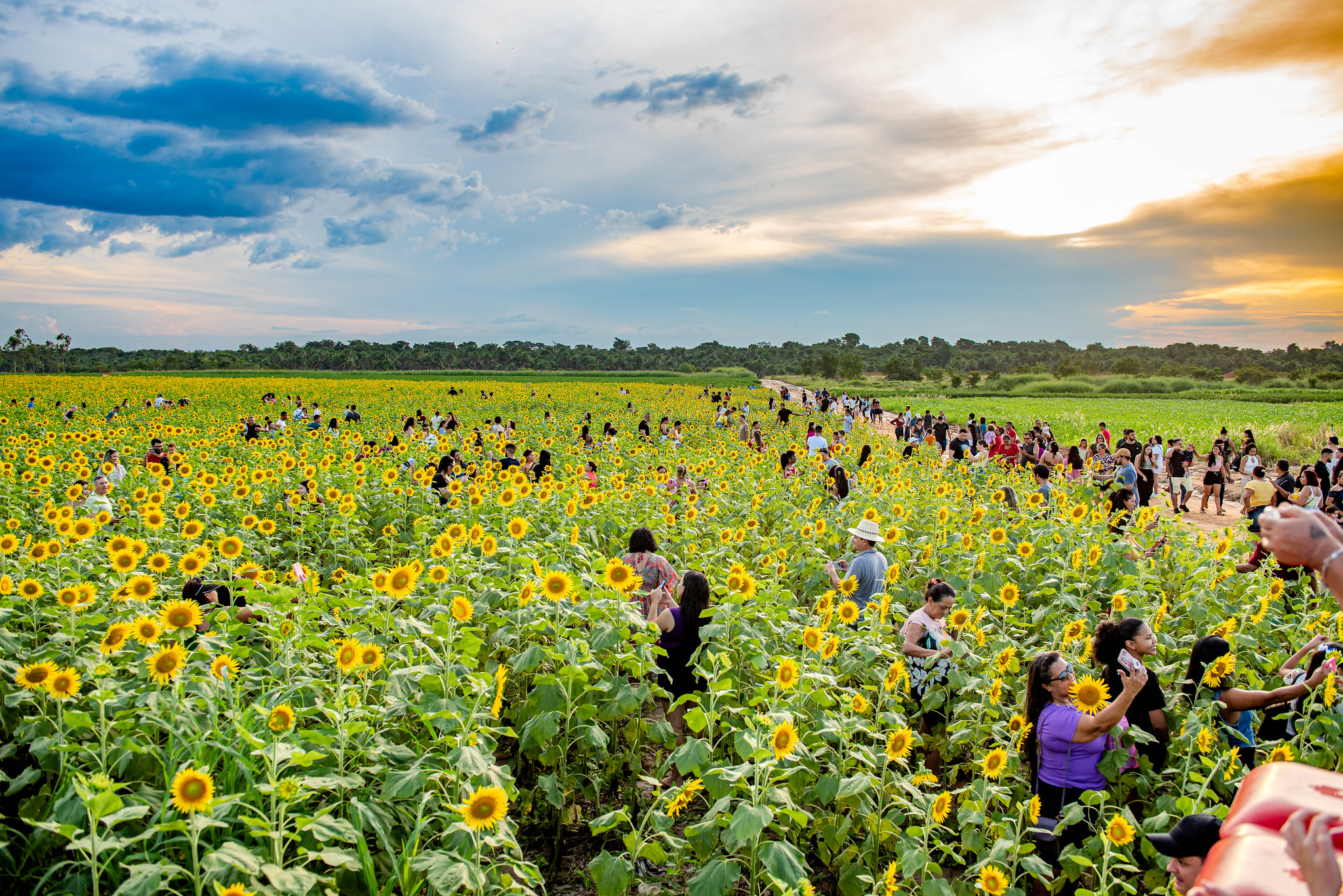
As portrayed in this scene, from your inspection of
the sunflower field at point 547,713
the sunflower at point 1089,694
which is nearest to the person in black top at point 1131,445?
the sunflower field at point 547,713

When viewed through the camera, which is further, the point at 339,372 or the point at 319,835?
the point at 339,372

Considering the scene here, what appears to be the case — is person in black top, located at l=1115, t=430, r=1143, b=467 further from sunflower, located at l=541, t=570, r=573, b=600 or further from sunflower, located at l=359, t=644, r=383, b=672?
sunflower, located at l=359, t=644, r=383, b=672

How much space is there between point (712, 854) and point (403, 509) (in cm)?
740

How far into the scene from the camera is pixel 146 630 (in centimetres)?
308

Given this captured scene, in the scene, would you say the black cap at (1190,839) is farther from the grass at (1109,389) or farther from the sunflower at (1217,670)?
the grass at (1109,389)

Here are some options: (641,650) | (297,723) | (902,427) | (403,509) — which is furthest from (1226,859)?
(902,427)

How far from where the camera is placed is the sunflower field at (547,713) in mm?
2678

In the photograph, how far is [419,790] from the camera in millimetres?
3080

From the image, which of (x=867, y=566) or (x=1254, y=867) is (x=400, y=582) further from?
(x=867, y=566)

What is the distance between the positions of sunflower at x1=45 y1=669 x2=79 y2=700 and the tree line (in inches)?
3877

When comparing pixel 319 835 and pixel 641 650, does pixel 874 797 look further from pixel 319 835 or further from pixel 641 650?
pixel 319 835

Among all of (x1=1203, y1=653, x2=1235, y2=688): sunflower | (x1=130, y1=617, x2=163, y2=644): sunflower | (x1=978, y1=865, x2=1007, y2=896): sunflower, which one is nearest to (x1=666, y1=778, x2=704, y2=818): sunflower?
(x1=978, y1=865, x2=1007, y2=896): sunflower

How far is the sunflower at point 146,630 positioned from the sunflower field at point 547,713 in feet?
0.05

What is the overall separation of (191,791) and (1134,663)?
15.1 feet
